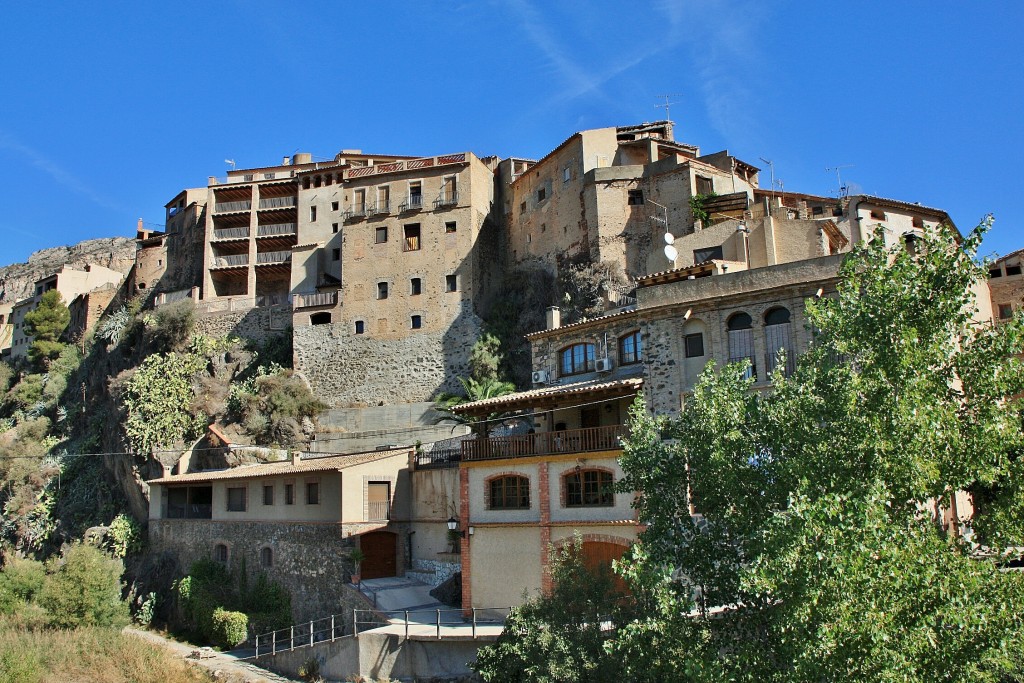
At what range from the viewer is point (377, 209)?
172ft

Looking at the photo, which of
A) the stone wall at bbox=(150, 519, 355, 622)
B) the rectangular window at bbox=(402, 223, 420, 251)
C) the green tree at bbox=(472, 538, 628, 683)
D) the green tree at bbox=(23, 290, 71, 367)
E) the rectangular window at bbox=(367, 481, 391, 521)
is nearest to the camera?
the green tree at bbox=(472, 538, 628, 683)

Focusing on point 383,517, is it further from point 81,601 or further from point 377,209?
point 377,209

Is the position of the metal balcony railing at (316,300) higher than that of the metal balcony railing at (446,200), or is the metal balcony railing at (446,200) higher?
the metal balcony railing at (446,200)

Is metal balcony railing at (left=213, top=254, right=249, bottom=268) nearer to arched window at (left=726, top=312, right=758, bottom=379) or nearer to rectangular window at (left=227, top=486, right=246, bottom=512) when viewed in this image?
rectangular window at (left=227, top=486, right=246, bottom=512)

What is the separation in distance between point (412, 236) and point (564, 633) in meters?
37.6

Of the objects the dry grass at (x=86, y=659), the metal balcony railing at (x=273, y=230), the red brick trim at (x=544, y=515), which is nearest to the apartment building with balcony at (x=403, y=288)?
the metal balcony railing at (x=273, y=230)

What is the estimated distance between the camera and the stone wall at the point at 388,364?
4809cm

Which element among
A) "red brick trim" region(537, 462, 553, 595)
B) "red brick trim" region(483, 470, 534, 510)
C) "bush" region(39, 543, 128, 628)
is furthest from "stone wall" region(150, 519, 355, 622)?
"red brick trim" region(537, 462, 553, 595)

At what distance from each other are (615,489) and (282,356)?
133 feet

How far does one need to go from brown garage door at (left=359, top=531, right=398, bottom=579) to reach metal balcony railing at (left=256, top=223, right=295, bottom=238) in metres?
35.7

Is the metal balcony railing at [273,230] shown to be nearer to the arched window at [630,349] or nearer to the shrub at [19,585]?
the shrub at [19,585]

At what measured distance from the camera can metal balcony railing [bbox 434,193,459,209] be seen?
5128cm

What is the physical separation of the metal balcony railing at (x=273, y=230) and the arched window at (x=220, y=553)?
99.8 ft

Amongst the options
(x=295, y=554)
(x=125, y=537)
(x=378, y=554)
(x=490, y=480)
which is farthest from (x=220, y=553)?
(x=490, y=480)
